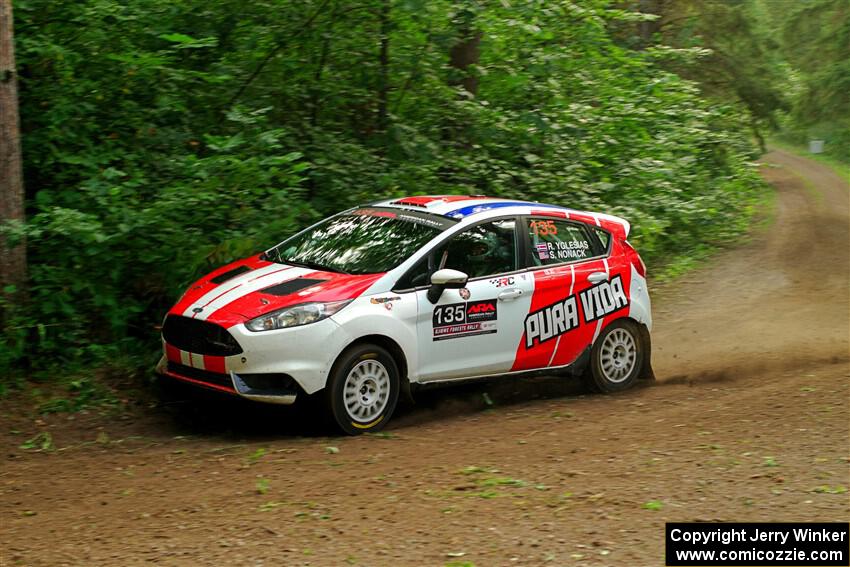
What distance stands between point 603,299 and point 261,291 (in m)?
3.34

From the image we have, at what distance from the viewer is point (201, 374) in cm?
773

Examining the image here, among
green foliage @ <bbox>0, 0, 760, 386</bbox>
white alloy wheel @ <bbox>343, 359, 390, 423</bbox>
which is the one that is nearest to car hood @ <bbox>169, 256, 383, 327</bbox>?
white alloy wheel @ <bbox>343, 359, 390, 423</bbox>

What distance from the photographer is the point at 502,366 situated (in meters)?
A: 8.68

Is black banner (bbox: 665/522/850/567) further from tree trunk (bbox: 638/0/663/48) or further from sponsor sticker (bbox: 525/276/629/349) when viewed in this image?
tree trunk (bbox: 638/0/663/48)

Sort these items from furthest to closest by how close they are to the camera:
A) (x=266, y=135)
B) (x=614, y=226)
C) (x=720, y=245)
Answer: (x=720, y=245) < (x=266, y=135) < (x=614, y=226)

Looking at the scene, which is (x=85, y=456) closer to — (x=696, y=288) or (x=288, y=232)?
(x=288, y=232)

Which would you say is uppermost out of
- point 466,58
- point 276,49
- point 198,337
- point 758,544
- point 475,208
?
point 466,58

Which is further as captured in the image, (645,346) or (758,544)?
(645,346)

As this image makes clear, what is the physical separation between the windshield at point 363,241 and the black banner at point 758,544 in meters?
3.53

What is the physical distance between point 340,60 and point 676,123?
6.90 meters

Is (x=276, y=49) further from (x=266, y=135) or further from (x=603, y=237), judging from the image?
(x=603, y=237)

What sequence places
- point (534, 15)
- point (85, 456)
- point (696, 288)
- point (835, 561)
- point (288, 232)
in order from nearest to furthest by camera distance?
point (835, 561) < point (85, 456) < point (288, 232) < point (534, 15) < point (696, 288)

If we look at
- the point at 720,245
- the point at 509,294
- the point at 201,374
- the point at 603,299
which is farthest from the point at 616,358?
the point at 720,245

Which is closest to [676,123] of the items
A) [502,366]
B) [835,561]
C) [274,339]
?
[502,366]
